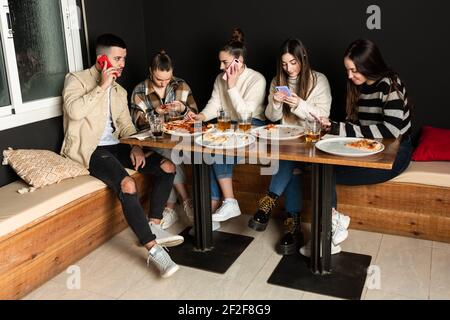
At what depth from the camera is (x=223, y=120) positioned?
2.43 m

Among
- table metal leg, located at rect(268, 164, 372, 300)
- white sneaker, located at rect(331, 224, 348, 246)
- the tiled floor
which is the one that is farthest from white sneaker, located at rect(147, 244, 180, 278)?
white sneaker, located at rect(331, 224, 348, 246)

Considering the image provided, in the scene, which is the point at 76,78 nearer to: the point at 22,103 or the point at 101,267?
the point at 22,103

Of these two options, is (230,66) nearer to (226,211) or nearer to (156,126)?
(156,126)

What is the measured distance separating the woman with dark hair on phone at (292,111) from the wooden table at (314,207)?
21 centimetres

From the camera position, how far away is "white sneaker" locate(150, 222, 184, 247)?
2.56 meters

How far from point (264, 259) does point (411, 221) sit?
0.85 meters

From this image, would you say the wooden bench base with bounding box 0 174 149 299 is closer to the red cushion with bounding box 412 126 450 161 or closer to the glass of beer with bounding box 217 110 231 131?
the glass of beer with bounding box 217 110 231 131

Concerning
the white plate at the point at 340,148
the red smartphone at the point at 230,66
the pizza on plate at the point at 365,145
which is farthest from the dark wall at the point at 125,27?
the pizza on plate at the point at 365,145

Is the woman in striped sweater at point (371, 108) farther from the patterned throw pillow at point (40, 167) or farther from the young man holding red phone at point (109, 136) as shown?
the patterned throw pillow at point (40, 167)

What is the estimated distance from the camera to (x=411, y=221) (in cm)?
262

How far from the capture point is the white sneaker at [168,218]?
9.48 feet

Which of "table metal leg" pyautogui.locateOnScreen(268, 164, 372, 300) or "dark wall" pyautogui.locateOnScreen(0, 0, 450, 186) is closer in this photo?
"table metal leg" pyautogui.locateOnScreen(268, 164, 372, 300)

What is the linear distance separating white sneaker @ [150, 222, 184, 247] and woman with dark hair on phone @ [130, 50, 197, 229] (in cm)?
25

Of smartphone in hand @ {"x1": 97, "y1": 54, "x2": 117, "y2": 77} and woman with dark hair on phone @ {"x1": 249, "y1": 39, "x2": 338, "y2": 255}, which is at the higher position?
smartphone in hand @ {"x1": 97, "y1": 54, "x2": 117, "y2": 77}
